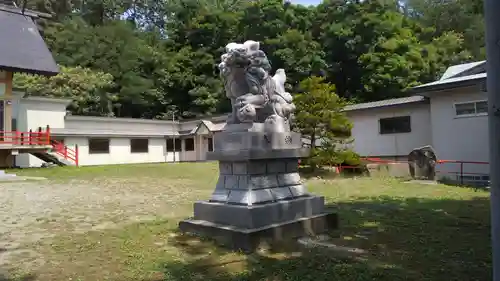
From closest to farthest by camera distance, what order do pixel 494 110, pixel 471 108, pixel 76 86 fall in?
pixel 494 110 < pixel 471 108 < pixel 76 86

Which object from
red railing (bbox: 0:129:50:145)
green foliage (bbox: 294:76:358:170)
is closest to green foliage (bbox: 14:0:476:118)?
red railing (bbox: 0:129:50:145)

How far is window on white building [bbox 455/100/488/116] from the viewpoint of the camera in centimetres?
1484

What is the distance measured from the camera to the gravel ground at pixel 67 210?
5820mm

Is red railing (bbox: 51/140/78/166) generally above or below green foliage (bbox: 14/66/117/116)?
below

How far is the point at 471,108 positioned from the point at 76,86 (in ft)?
89.7

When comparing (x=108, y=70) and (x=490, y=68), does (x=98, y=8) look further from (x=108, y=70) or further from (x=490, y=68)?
(x=490, y=68)

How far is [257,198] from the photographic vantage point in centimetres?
567

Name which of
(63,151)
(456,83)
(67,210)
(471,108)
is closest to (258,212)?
(67,210)

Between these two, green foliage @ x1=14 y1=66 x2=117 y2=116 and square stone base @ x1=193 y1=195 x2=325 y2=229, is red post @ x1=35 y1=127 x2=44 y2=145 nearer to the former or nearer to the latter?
green foliage @ x1=14 y1=66 x2=117 y2=116

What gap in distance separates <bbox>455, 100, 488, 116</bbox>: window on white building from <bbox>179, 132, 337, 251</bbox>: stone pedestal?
11.5 m

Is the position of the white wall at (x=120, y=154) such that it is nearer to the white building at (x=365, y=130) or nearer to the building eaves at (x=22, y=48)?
the white building at (x=365, y=130)

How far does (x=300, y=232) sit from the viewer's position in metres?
5.94

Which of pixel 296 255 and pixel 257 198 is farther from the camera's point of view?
pixel 257 198

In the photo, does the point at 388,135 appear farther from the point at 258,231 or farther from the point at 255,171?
the point at 258,231
